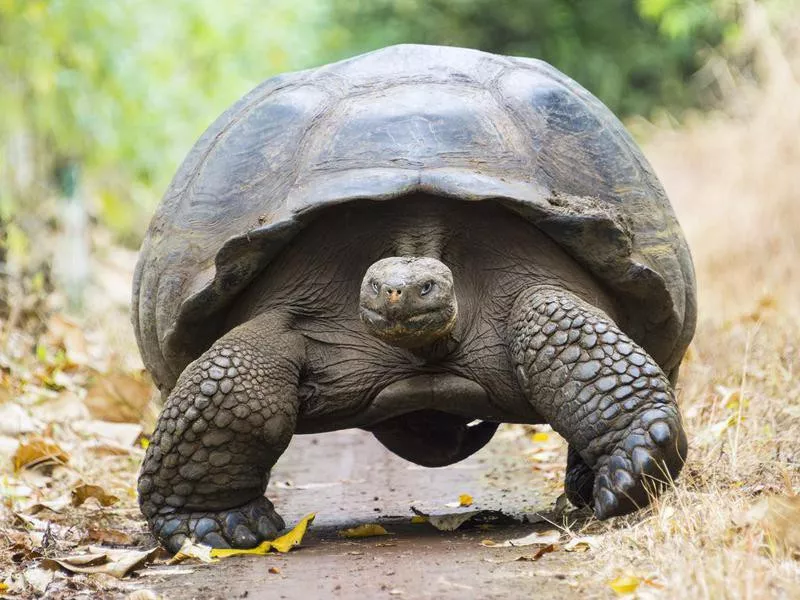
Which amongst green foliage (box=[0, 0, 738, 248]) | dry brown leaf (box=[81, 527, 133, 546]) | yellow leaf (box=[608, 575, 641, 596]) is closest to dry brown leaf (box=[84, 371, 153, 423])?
green foliage (box=[0, 0, 738, 248])

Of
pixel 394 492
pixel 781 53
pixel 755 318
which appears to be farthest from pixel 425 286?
pixel 781 53

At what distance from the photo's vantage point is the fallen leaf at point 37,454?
195 inches

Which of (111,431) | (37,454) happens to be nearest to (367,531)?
(37,454)

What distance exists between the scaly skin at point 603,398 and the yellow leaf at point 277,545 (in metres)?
0.78

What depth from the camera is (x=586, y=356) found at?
12.1ft

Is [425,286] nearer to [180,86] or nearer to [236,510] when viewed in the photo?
[236,510]

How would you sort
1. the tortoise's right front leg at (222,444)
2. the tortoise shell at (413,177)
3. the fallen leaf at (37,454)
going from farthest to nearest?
1. the fallen leaf at (37,454)
2. the tortoise shell at (413,177)
3. the tortoise's right front leg at (222,444)

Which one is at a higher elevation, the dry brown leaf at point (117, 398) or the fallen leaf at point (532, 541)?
the fallen leaf at point (532, 541)

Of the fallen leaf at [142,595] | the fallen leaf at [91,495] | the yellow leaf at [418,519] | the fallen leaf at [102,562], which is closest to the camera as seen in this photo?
the fallen leaf at [142,595]

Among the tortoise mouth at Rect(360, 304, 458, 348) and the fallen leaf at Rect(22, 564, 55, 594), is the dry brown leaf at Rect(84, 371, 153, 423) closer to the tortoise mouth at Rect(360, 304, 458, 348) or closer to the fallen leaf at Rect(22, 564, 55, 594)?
the tortoise mouth at Rect(360, 304, 458, 348)

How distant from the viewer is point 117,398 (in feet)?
20.1

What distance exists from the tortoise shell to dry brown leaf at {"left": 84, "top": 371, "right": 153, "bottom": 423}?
5.11ft

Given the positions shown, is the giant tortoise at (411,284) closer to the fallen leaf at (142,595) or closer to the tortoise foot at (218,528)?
the tortoise foot at (218,528)

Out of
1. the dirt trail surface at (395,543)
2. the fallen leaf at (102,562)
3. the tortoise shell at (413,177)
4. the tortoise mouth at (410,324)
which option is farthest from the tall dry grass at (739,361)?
the fallen leaf at (102,562)
